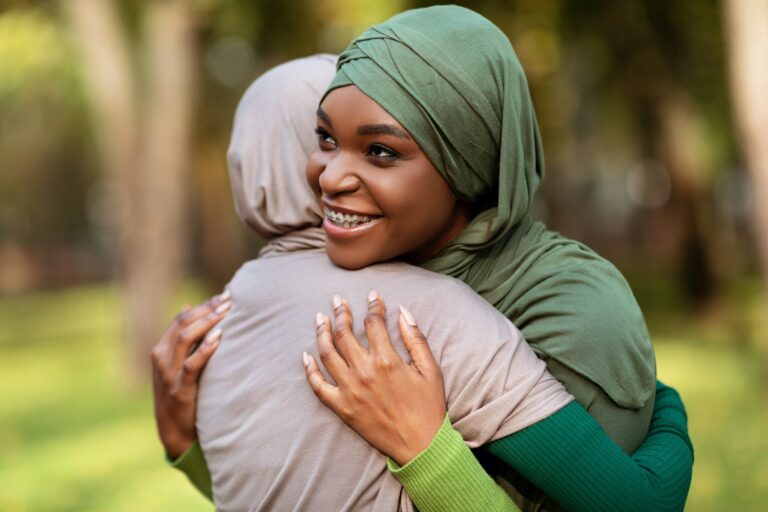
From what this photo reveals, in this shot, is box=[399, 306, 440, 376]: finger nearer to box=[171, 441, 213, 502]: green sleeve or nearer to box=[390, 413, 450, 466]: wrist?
box=[390, 413, 450, 466]: wrist

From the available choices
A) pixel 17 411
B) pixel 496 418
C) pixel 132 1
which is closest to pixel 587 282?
pixel 496 418

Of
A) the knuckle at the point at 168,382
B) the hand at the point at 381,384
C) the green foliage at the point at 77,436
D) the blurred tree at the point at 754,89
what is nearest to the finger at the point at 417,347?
the hand at the point at 381,384

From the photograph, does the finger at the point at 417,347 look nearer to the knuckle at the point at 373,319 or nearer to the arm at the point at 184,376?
the knuckle at the point at 373,319

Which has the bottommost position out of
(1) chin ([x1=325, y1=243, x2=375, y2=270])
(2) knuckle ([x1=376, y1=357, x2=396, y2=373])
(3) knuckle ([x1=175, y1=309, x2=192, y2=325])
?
(3) knuckle ([x1=175, y1=309, x2=192, y2=325])

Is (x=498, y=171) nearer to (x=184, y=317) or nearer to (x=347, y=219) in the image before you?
(x=347, y=219)

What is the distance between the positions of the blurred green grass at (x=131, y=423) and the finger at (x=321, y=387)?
547cm

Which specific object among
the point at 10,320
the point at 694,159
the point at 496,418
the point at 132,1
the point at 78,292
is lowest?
the point at 78,292

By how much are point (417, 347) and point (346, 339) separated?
15 cm

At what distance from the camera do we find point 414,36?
2.00 metres

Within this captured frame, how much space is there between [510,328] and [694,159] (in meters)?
14.0

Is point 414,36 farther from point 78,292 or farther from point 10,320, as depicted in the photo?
point 78,292

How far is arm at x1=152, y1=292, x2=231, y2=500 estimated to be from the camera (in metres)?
2.37

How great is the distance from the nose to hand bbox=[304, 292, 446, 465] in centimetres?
24

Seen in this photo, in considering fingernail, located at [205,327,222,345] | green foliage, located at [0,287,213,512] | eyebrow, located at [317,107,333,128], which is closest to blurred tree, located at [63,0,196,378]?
green foliage, located at [0,287,213,512]
